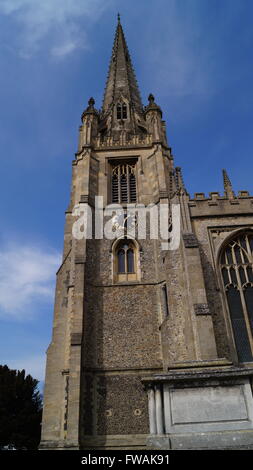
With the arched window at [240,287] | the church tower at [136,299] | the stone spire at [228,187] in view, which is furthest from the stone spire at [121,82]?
the arched window at [240,287]

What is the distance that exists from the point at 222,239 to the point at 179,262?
2.15 metres

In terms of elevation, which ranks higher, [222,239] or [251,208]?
[251,208]

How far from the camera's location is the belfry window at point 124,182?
20547 mm

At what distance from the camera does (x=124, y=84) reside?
3048cm

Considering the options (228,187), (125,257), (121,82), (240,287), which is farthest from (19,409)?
(121,82)

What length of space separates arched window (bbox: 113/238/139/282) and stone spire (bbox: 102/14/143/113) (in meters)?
14.2

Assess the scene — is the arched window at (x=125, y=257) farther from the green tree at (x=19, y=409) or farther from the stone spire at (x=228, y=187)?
the green tree at (x=19, y=409)

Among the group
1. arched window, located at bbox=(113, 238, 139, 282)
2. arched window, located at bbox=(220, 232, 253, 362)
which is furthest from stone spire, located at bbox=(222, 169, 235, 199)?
arched window, located at bbox=(113, 238, 139, 282)

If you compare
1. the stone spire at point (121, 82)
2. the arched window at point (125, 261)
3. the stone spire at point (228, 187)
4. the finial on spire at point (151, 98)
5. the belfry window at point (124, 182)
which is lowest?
the arched window at point (125, 261)

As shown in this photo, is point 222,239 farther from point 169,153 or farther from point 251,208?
point 169,153

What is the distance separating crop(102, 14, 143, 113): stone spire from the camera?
2876 centimetres

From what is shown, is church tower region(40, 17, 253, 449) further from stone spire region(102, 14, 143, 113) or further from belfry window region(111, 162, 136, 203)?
stone spire region(102, 14, 143, 113)

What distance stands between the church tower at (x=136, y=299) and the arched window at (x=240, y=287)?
4 cm
